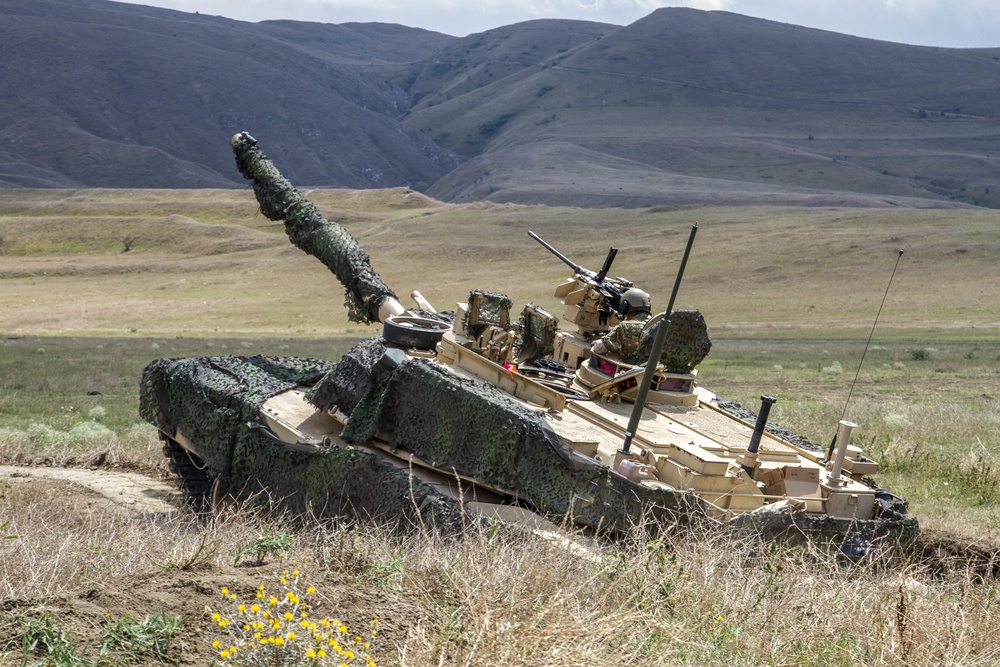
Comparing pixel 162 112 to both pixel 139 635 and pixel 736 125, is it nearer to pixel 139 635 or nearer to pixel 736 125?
pixel 736 125

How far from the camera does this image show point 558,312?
1783 inches

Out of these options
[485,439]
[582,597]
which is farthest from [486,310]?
[582,597]

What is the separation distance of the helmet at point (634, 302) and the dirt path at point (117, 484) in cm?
527

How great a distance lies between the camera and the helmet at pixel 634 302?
11.4 meters

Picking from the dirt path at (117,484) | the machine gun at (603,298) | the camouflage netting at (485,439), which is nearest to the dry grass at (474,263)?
the dirt path at (117,484)

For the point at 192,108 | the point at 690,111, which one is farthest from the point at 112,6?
the point at 690,111

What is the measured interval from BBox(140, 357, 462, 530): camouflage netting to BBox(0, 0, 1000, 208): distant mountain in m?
94.5

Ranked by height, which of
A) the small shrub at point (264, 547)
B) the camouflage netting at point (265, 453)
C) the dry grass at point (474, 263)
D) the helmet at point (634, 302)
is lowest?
the dry grass at point (474, 263)

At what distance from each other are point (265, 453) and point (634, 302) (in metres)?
4.05

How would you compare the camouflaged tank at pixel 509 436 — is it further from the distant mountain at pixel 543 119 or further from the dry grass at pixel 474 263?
the distant mountain at pixel 543 119

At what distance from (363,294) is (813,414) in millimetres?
7990

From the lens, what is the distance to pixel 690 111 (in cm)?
16550

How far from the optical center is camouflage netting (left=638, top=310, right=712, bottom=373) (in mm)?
10250

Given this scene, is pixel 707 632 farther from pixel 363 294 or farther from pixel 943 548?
pixel 363 294
